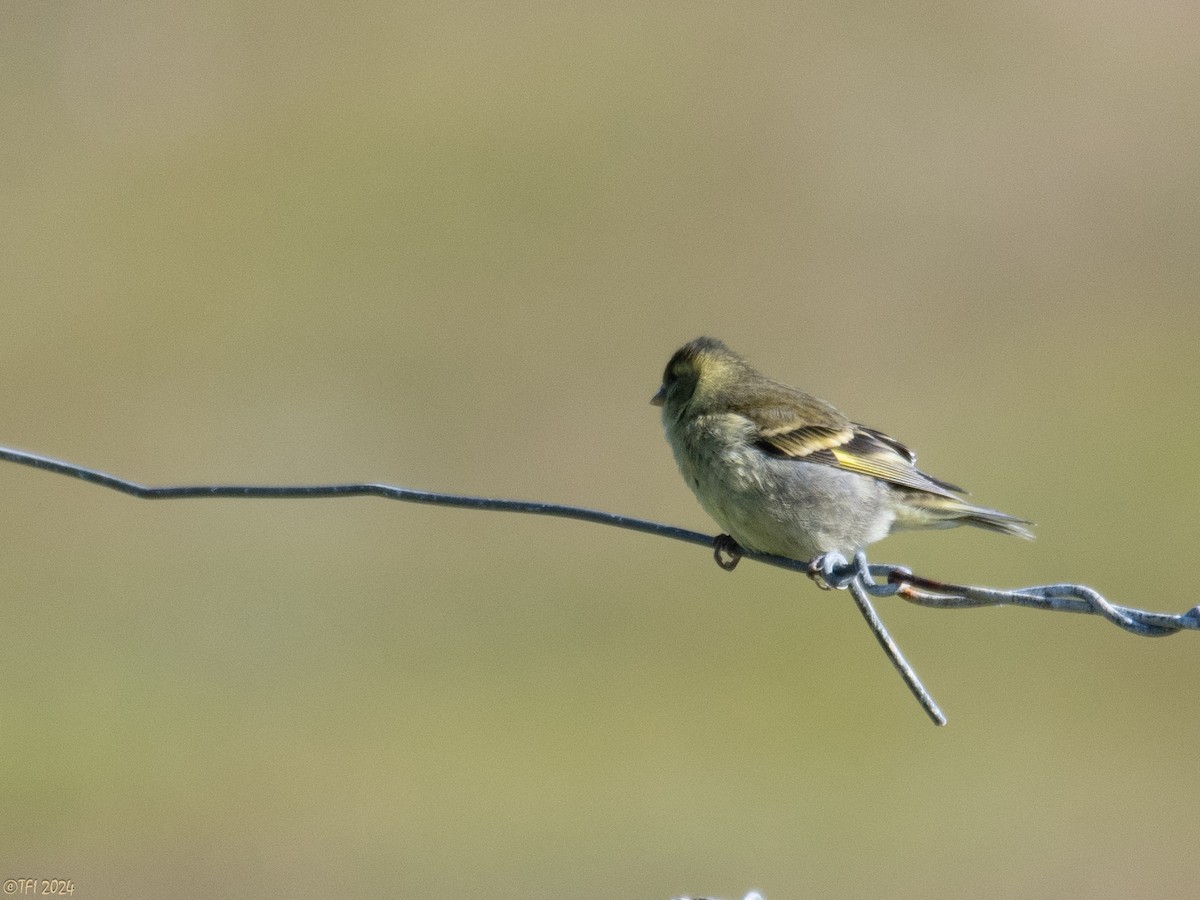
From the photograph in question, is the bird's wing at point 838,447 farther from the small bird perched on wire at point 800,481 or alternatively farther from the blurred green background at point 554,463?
the blurred green background at point 554,463

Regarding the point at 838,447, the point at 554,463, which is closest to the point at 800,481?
the point at 838,447

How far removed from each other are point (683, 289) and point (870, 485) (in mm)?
23289

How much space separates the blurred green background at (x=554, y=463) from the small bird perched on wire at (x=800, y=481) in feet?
21.4

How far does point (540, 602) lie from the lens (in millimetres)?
21203

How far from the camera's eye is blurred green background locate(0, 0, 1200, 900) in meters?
17.1

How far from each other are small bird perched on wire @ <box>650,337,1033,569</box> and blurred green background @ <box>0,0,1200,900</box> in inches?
257

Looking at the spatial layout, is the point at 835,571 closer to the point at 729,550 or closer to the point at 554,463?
the point at 729,550

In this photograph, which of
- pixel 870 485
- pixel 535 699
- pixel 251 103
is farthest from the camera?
pixel 251 103

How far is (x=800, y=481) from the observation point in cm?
751

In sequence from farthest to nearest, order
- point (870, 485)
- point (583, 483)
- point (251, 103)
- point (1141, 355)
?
point (251, 103)
point (1141, 355)
point (583, 483)
point (870, 485)

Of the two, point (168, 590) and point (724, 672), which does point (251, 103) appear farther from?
point (724, 672)

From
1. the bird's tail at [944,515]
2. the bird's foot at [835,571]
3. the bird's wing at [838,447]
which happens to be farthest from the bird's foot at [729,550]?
the bird's foot at [835,571]

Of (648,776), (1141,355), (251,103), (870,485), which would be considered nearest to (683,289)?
(1141,355)

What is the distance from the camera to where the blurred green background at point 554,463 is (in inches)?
675
